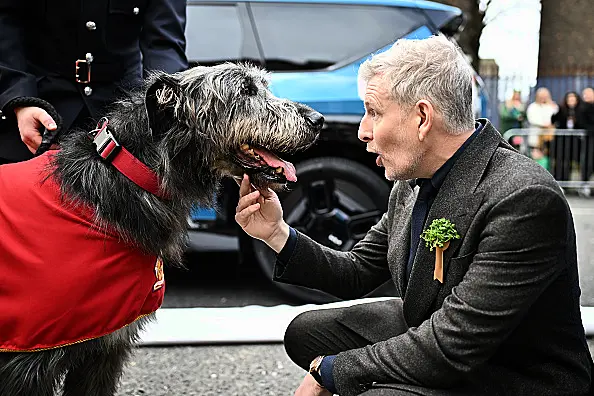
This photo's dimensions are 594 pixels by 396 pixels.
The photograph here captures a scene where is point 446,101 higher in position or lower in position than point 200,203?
higher

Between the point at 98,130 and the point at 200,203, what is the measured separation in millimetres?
476

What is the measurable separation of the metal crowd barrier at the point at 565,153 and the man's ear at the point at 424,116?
11.3m

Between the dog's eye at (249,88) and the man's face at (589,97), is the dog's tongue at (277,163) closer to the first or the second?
the dog's eye at (249,88)

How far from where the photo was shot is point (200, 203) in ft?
9.16

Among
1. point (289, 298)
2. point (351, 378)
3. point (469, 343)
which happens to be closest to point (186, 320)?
point (289, 298)

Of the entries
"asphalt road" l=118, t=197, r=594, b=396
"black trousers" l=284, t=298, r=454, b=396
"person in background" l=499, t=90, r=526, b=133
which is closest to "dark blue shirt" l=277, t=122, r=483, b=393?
"black trousers" l=284, t=298, r=454, b=396

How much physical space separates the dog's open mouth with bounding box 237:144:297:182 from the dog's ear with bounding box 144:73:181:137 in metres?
0.32

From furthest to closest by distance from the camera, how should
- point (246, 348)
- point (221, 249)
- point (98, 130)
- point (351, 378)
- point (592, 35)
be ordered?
1. point (592, 35)
2. point (221, 249)
3. point (246, 348)
4. point (98, 130)
5. point (351, 378)

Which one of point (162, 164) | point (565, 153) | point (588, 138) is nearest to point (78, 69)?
point (162, 164)

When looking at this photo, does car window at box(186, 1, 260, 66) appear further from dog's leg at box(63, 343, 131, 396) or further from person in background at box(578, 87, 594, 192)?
person in background at box(578, 87, 594, 192)

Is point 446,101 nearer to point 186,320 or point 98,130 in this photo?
point 98,130

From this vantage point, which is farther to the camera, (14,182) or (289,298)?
(289,298)

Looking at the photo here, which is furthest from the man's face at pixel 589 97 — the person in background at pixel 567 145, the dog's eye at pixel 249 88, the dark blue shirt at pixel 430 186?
the dark blue shirt at pixel 430 186

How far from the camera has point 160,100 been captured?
262 centimetres
